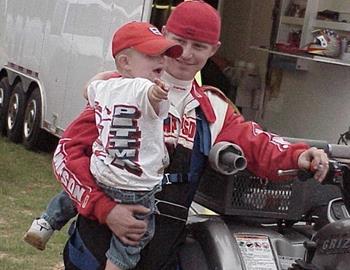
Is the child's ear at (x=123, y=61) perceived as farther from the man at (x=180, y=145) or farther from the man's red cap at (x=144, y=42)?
the man at (x=180, y=145)

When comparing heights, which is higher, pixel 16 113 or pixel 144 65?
pixel 144 65

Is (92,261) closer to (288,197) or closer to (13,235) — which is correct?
(288,197)

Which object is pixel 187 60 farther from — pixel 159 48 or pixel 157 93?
Result: pixel 157 93

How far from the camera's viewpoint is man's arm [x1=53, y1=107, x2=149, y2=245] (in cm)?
324

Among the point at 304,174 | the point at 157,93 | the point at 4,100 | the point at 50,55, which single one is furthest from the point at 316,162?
the point at 4,100

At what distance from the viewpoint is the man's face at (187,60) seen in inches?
132

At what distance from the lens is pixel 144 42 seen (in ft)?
10.5

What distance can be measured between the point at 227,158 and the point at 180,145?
28 cm

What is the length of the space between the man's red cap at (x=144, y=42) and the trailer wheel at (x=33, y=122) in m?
8.52

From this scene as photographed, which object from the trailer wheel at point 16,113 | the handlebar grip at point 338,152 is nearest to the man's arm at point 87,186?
the handlebar grip at point 338,152

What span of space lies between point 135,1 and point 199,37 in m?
5.62

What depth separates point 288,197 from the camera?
11.3ft

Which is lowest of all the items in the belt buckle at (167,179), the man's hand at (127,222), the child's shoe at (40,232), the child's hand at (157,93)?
the child's shoe at (40,232)

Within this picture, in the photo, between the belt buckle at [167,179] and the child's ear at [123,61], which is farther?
the belt buckle at [167,179]
